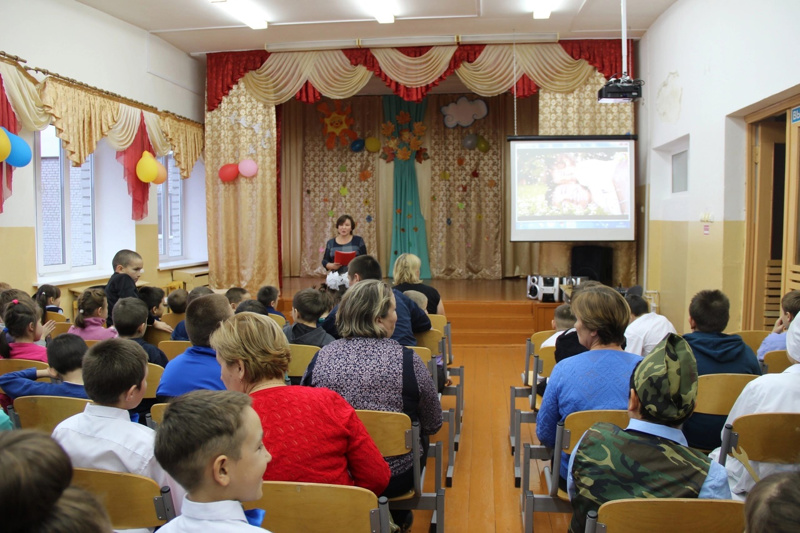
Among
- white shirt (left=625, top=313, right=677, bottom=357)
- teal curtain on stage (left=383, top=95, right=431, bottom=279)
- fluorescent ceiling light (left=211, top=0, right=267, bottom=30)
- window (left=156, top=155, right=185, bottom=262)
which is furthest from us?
teal curtain on stage (left=383, top=95, right=431, bottom=279)

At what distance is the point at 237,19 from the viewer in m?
7.54

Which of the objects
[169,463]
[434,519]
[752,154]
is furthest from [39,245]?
[752,154]

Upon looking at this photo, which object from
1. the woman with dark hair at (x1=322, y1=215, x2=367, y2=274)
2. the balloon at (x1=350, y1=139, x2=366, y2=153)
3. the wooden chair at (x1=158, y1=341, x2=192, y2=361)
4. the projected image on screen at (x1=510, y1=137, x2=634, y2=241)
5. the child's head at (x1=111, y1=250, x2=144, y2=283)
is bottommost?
the wooden chair at (x1=158, y1=341, x2=192, y2=361)

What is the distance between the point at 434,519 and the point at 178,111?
23.6ft

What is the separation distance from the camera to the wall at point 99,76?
5.87 meters

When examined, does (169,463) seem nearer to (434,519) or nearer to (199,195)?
(434,519)

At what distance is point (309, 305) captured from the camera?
358 centimetres

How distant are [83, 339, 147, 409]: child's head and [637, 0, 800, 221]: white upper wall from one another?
14.7 feet

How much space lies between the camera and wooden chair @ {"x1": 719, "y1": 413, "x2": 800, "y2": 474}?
2.16 metres

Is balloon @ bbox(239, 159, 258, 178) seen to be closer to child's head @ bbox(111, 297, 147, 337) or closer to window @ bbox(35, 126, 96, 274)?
window @ bbox(35, 126, 96, 274)

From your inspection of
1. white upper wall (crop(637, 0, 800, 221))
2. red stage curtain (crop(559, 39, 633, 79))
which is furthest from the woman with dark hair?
red stage curtain (crop(559, 39, 633, 79))

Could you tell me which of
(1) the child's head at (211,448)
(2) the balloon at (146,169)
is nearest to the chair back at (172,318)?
(2) the balloon at (146,169)

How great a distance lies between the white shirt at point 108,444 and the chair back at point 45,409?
550 millimetres

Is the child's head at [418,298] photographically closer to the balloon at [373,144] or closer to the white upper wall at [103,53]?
the white upper wall at [103,53]
